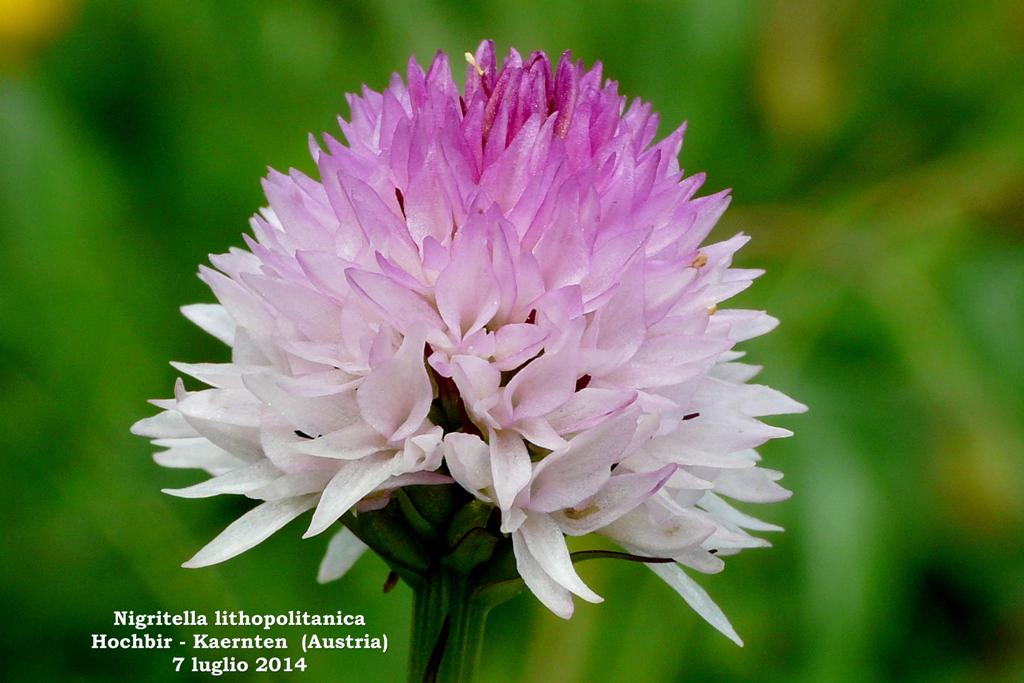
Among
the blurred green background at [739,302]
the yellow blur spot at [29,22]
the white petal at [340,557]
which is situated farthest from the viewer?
the yellow blur spot at [29,22]

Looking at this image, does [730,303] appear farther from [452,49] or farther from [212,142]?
[212,142]

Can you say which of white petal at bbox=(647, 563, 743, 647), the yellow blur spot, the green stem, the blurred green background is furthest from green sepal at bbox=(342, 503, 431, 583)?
the yellow blur spot

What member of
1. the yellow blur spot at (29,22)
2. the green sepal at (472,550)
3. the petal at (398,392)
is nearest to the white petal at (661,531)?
the green sepal at (472,550)

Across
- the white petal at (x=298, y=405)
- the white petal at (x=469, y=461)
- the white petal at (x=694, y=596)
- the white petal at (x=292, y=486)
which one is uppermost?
the white petal at (x=298, y=405)

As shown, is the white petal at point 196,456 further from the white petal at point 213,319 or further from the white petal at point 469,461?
the white petal at point 469,461

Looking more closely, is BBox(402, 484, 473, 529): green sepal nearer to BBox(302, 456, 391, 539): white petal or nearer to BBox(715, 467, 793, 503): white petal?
BBox(302, 456, 391, 539): white petal
